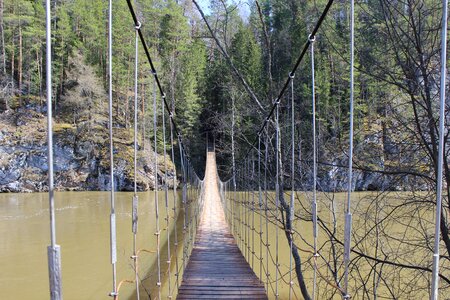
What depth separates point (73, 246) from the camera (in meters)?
6.54

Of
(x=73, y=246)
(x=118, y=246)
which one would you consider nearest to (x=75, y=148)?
(x=73, y=246)

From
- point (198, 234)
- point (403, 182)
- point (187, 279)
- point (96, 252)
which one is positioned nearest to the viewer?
point (403, 182)

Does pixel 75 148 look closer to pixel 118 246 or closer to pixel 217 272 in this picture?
pixel 118 246

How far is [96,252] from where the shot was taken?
6.13 m

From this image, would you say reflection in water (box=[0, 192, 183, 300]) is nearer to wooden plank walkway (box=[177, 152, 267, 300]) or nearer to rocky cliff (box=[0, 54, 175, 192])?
wooden plank walkway (box=[177, 152, 267, 300])

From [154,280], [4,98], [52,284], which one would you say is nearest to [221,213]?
[154,280]

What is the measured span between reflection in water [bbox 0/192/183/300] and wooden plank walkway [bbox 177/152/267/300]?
62 centimetres

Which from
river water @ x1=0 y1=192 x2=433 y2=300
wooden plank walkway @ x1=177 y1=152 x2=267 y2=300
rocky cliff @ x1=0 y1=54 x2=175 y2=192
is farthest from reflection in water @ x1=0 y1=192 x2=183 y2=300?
rocky cliff @ x1=0 y1=54 x2=175 y2=192

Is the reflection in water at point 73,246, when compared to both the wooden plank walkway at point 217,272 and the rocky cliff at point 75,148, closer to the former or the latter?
the wooden plank walkway at point 217,272

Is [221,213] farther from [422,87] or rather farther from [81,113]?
[81,113]

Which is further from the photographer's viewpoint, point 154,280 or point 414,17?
point 154,280

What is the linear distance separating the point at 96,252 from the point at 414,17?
5636mm

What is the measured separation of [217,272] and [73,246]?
3933mm

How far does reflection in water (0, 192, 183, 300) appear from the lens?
459 centimetres
